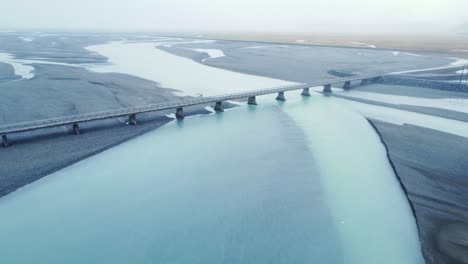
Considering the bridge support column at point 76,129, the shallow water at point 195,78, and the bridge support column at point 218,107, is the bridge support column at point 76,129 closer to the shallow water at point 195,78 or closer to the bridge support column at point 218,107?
the bridge support column at point 218,107

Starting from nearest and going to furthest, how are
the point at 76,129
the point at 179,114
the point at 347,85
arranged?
the point at 76,129 < the point at 179,114 < the point at 347,85

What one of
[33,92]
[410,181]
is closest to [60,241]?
[410,181]

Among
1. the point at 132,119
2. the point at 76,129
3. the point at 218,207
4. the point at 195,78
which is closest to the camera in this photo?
the point at 218,207

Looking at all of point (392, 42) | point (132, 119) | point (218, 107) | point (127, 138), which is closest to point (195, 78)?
point (218, 107)

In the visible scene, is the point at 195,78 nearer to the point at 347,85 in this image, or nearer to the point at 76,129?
the point at 347,85

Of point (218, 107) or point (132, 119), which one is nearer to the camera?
point (132, 119)

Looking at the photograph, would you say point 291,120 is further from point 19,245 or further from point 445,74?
point 445,74

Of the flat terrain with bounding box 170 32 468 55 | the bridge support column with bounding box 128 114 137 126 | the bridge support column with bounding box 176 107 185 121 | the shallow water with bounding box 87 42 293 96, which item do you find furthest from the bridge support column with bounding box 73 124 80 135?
the flat terrain with bounding box 170 32 468 55

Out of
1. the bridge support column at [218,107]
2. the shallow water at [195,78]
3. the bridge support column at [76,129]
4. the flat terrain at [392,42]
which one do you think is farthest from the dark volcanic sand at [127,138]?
the flat terrain at [392,42]

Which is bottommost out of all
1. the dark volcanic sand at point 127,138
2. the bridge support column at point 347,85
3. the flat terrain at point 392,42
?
the dark volcanic sand at point 127,138
